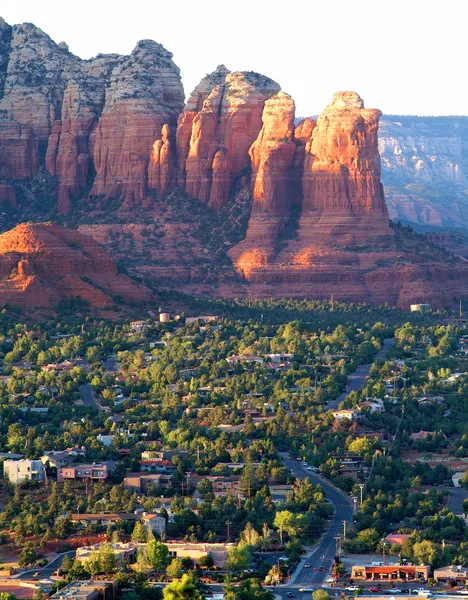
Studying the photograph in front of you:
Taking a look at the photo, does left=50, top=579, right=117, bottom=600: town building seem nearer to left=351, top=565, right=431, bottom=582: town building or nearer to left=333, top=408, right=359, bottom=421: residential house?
left=351, top=565, right=431, bottom=582: town building

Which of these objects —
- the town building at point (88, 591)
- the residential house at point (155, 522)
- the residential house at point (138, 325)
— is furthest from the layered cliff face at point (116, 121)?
the town building at point (88, 591)

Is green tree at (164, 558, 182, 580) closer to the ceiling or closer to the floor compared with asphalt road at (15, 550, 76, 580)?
closer to the ceiling

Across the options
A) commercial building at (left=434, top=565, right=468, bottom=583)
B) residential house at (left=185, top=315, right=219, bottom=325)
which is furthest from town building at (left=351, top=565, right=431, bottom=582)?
residential house at (left=185, top=315, right=219, bottom=325)

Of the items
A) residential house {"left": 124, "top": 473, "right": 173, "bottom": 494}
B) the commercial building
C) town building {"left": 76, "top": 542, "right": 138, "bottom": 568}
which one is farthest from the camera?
residential house {"left": 124, "top": 473, "right": 173, "bottom": 494}

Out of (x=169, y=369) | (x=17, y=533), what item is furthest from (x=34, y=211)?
(x=17, y=533)

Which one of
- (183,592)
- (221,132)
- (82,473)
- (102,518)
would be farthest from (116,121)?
(183,592)

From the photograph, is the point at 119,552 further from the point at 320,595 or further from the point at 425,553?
the point at 425,553
